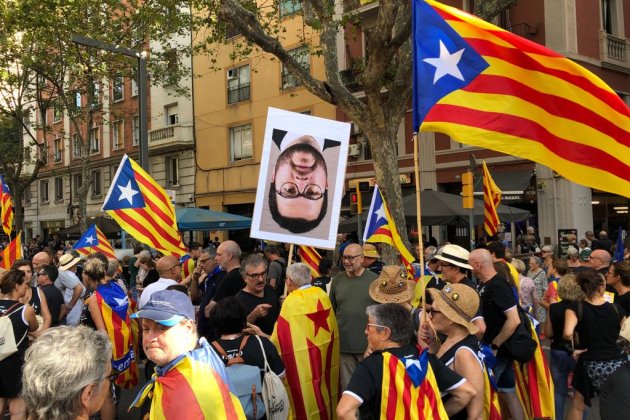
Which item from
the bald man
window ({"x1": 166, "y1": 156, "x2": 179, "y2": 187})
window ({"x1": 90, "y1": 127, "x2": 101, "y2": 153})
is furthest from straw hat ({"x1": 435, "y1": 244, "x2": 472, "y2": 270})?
window ({"x1": 90, "y1": 127, "x2": 101, "y2": 153})

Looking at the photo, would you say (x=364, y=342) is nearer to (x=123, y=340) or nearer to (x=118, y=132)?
(x=123, y=340)

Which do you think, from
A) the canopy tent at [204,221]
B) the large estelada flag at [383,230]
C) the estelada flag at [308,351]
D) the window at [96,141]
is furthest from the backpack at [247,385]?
the window at [96,141]

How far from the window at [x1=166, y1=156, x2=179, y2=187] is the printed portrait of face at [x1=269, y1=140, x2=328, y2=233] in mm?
27232

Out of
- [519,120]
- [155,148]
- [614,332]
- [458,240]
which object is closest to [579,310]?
[614,332]

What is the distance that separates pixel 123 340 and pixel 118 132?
104ft

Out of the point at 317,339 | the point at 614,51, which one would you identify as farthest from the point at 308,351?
the point at 614,51

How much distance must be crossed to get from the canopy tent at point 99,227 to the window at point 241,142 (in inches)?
265

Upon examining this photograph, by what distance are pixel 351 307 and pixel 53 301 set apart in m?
3.26

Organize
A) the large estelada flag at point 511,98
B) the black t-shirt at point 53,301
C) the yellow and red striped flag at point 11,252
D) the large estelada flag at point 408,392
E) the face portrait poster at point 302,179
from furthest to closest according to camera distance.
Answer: the yellow and red striped flag at point 11,252 → the black t-shirt at point 53,301 → the face portrait poster at point 302,179 → the large estelada flag at point 511,98 → the large estelada flag at point 408,392

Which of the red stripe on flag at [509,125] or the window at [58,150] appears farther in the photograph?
the window at [58,150]

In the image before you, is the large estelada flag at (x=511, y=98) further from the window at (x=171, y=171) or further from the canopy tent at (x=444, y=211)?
the window at (x=171, y=171)

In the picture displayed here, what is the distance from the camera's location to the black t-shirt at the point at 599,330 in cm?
493

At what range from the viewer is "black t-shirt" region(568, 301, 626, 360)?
493 cm

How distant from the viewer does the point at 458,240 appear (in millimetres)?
20766
